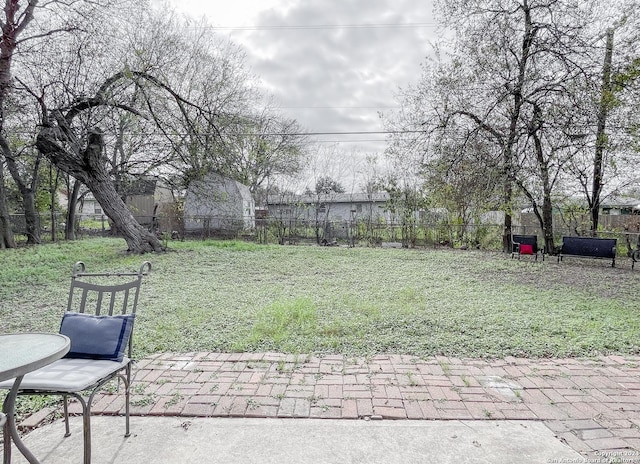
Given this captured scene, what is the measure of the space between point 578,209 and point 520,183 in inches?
155

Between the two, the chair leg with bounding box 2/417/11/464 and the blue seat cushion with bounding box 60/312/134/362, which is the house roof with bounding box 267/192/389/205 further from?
the chair leg with bounding box 2/417/11/464

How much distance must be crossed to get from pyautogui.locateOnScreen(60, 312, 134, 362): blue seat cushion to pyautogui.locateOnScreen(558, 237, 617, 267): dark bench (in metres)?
9.74

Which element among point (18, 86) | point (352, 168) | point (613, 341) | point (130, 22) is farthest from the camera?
point (352, 168)

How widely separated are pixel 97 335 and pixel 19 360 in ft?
1.88

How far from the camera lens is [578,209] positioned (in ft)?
39.2

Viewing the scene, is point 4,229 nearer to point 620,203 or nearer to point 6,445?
point 6,445

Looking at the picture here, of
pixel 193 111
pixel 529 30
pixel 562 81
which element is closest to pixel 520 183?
pixel 562 81

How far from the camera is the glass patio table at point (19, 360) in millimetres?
1368

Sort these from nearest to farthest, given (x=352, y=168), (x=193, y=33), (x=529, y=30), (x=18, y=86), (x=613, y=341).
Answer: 1. (x=613, y=341)
2. (x=18, y=86)
3. (x=529, y=30)
4. (x=193, y=33)
5. (x=352, y=168)

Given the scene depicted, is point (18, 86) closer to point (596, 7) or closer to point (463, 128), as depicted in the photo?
point (463, 128)

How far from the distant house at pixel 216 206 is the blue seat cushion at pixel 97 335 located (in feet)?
28.0

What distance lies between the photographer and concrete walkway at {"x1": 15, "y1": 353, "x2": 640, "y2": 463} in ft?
7.05

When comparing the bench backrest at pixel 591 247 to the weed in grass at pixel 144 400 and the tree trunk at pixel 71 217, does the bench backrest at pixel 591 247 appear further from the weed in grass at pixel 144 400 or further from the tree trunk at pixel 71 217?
the tree trunk at pixel 71 217

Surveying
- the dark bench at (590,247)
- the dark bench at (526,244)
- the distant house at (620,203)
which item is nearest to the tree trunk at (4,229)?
the dark bench at (526,244)
